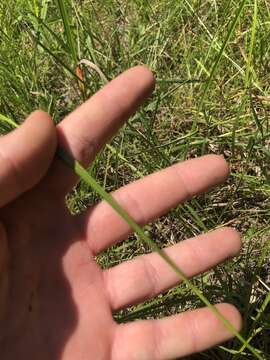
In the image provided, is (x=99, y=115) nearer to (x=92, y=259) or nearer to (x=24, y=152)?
(x=24, y=152)

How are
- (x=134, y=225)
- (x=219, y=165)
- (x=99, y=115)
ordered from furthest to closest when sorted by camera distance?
(x=219, y=165)
(x=99, y=115)
(x=134, y=225)

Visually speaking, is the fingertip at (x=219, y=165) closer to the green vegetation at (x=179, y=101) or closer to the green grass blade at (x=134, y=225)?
the green vegetation at (x=179, y=101)

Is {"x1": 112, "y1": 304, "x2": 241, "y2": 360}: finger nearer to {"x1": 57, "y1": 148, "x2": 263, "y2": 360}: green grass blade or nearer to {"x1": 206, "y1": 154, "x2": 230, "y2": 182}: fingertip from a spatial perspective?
{"x1": 57, "y1": 148, "x2": 263, "y2": 360}: green grass blade

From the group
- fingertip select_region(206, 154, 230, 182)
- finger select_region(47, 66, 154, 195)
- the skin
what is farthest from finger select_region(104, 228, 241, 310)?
finger select_region(47, 66, 154, 195)

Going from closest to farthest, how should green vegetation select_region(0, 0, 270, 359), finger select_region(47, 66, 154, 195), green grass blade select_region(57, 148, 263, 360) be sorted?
green grass blade select_region(57, 148, 263, 360) → finger select_region(47, 66, 154, 195) → green vegetation select_region(0, 0, 270, 359)

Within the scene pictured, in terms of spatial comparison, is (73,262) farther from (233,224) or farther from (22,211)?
(233,224)

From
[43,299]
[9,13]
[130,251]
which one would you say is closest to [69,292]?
[43,299]

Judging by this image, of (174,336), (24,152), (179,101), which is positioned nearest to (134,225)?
(24,152)
